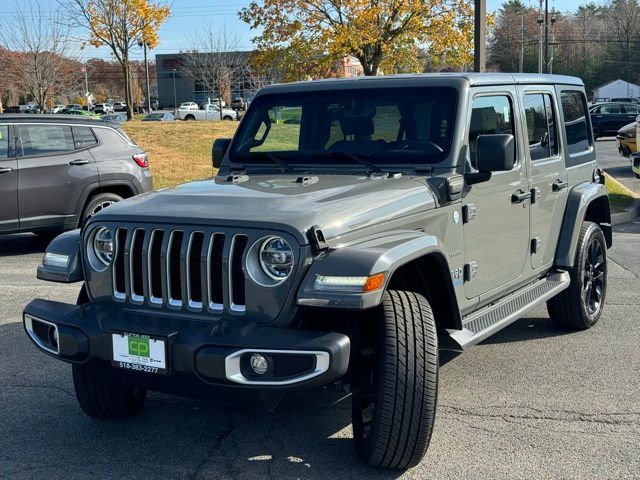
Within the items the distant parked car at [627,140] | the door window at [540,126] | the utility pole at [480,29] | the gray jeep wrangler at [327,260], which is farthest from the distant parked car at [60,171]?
the distant parked car at [627,140]

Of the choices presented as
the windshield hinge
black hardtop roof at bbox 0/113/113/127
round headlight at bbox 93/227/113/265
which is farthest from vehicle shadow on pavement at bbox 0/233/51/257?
the windshield hinge

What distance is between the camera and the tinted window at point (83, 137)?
1008cm

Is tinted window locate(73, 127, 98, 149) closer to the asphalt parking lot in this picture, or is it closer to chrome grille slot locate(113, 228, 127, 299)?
the asphalt parking lot

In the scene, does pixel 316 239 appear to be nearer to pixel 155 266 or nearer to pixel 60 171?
pixel 155 266

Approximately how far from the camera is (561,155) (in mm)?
5867

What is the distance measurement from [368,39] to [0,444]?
906 inches

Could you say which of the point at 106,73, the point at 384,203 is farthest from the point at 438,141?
the point at 106,73

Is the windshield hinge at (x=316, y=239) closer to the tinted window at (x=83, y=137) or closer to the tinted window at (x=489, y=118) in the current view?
the tinted window at (x=489, y=118)

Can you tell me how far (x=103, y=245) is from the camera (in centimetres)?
391

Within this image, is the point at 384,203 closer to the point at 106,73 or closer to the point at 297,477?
the point at 297,477

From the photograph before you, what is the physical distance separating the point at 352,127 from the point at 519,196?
1.18m

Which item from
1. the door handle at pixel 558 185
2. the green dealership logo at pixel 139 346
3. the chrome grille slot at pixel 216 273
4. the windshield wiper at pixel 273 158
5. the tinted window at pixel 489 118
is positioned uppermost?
the tinted window at pixel 489 118

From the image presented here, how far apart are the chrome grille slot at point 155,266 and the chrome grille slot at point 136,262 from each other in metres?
0.07

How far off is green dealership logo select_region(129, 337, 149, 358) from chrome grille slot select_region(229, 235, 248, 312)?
41 centimetres
